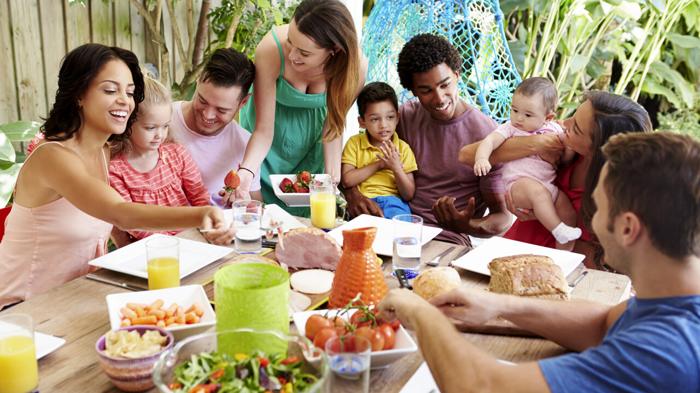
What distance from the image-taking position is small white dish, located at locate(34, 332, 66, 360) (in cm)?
129

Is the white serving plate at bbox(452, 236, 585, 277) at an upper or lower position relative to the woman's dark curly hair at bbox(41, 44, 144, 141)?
lower

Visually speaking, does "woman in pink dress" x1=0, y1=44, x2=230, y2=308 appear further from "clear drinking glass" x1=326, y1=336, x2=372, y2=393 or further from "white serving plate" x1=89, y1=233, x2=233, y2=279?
"clear drinking glass" x1=326, y1=336, x2=372, y2=393

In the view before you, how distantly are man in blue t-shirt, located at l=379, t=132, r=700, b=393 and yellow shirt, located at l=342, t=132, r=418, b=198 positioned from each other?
185 centimetres

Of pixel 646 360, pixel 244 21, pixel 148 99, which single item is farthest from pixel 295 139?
pixel 646 360

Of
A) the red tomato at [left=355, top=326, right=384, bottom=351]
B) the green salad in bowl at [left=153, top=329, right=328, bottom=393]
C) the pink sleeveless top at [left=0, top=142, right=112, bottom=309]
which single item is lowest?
the pink sleeveless top at [left=0, top=142, right=112, bottom=309]

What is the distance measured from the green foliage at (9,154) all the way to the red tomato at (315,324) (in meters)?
1.79

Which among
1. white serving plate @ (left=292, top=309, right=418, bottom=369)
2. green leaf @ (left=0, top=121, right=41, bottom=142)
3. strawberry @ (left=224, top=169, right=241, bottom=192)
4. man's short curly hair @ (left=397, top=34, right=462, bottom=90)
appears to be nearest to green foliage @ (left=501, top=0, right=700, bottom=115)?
man's short curly hair @ (left=397, top=34, right=462, bottom=90)

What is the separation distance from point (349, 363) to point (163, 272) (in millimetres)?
696

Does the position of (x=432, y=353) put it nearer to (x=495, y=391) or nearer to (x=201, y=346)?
(x=495, y=391)

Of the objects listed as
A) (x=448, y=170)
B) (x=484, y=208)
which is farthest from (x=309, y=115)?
(x=484, y=208)

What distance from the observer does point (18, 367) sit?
1.16 meters

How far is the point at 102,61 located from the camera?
6.73 ft

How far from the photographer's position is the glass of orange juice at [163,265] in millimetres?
→ 1628

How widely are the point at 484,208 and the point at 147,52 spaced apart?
2916mm
